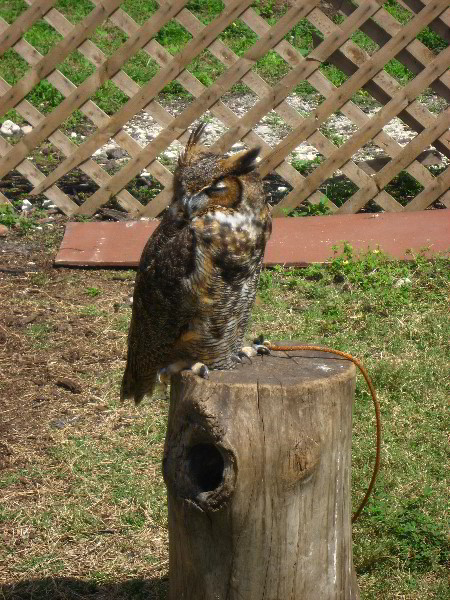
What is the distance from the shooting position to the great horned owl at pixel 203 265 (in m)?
3.09

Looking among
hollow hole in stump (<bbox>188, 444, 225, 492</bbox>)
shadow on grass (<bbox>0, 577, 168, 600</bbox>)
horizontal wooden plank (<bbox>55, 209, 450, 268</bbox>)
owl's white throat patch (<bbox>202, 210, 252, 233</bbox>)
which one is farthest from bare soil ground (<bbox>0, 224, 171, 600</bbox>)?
owl's white throat patch (<bbox>202, 210, 252, 233</bbox>)

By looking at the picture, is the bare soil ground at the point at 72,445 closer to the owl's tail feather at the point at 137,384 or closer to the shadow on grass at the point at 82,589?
the shadow on grass at the point at 82,589

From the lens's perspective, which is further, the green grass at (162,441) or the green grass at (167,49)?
the green grass at (167,49)

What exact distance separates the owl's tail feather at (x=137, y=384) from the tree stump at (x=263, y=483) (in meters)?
0.78

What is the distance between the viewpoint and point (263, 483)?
2.71 metres

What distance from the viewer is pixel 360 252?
6109 millimetres

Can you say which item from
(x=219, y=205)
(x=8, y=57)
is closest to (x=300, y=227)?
(x=219, y=205)

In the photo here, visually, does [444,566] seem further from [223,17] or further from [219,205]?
[223,17]

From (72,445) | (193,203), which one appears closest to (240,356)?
(193,203)

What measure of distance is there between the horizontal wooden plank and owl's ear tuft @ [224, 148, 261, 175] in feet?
10.1

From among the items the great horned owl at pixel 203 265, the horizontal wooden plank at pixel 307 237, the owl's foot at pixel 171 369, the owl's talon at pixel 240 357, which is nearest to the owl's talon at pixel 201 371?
the great horned owl at pixel 203 265

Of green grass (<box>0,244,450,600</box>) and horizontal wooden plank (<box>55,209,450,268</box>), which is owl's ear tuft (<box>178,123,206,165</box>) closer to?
green grass (<box>0,244,450,600</box>)

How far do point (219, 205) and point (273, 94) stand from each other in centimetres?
357

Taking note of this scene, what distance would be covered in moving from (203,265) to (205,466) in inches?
26.5
